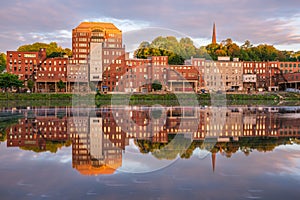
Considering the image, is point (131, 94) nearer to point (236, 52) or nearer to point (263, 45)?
point (236, 52)

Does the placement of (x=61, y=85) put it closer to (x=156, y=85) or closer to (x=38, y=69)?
(x=38, y=69)

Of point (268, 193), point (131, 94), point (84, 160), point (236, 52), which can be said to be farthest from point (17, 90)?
point (268, 193)

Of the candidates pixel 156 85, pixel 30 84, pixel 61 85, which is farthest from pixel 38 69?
pixel 156 85

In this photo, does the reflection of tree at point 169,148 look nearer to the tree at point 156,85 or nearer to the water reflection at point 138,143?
the water reflection at point 138,143

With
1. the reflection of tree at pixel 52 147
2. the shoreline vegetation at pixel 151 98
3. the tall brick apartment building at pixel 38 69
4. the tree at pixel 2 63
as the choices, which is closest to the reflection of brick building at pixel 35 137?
the reflection of tree at pixel 52 147

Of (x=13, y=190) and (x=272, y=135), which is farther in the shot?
(x=272, y=135)

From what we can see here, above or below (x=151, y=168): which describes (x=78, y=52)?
above

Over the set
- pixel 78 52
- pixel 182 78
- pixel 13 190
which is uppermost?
pixel 78 52

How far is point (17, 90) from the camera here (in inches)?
3637

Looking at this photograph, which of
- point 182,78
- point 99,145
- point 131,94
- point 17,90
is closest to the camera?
point 99,145

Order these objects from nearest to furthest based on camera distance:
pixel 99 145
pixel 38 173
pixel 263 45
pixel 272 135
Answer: pixel 38 173
pixel 99 145
pixel 272 135
pixel 263 45

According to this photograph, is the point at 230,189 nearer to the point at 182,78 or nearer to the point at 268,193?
the point at 268,193

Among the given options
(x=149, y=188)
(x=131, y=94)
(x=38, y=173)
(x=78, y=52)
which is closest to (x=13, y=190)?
(x=38, y=173)

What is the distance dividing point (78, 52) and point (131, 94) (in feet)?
166
